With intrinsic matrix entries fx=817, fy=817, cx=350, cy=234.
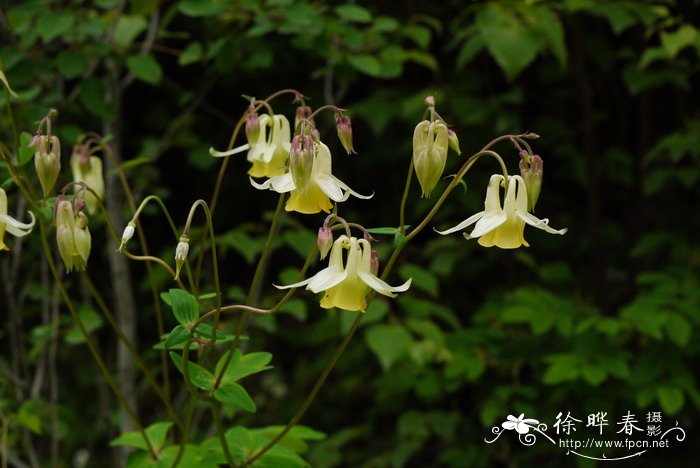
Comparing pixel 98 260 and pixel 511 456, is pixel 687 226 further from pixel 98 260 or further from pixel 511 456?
pixel 98 260

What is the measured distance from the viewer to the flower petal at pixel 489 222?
48.8 inches

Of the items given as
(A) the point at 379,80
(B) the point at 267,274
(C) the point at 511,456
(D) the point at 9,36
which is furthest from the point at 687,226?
(D) the point at 9,36

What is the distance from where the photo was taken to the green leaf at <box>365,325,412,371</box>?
230cm

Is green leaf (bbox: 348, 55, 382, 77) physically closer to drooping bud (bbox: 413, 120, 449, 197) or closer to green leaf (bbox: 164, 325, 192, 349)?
drooping bud (bbox: 413, 120, 449, 197)

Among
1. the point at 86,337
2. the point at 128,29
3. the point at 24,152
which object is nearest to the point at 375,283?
the point at 86,337

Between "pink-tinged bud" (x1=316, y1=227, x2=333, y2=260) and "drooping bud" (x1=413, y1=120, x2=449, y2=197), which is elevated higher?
"drooping bud" (x1=413, y1=120, x2=449, y2=197)

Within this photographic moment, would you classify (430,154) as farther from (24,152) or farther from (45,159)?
(24,152)

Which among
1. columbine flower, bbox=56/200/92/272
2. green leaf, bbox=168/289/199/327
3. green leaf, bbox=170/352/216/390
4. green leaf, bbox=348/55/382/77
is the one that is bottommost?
green leaf, bbox=348/55/382/77

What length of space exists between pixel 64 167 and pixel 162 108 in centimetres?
48

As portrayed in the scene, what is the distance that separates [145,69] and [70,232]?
1222 mm

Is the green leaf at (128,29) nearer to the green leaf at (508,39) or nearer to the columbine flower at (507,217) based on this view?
the green leaf at (508,39)

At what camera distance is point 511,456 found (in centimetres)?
286

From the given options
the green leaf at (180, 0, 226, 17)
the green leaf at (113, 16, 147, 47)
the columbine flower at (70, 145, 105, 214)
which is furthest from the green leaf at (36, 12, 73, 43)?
the columbine flower at (70, 145, 105, 214)

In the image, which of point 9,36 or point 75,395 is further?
point 75,395
